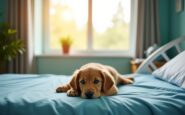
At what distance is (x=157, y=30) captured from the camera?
141 inches

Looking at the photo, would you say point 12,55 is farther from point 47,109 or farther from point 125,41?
point 47,109

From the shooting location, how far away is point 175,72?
1906 mm

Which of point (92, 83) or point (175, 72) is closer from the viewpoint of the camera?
point (92, 83)

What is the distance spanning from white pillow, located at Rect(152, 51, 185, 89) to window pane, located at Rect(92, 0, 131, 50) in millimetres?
1916

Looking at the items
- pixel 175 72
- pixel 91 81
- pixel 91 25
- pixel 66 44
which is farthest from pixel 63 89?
pixel 91 25

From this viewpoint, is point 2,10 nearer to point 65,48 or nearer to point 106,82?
point 65,48

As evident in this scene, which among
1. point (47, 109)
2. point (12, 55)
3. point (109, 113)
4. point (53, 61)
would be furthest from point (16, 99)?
Answer: point (53, 61)

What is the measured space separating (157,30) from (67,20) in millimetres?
1477

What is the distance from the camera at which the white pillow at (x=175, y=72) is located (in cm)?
179

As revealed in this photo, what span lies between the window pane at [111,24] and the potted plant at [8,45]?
126 centimetres

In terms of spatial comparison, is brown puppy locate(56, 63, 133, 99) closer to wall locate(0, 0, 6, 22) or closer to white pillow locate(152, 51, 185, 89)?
white pillow locate(152, 51, 185, 89)

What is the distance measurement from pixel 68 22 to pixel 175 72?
8.29ft

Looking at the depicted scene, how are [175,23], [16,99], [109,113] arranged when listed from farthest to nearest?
[175,23]
[16,99]
[109,113]

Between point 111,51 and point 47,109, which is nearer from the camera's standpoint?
point 47,109
